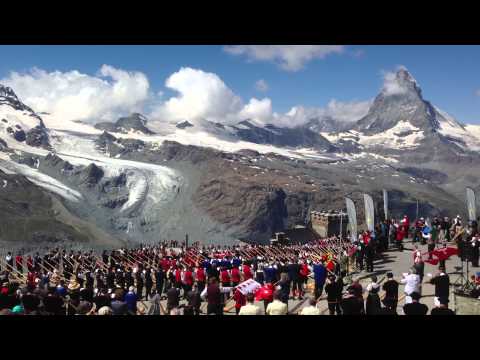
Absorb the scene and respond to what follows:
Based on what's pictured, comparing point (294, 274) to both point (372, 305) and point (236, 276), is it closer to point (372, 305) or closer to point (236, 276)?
point (236, 276)

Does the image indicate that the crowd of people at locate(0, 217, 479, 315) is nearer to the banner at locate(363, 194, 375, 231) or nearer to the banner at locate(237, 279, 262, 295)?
the banner at locate(237, 279, 262, 295)

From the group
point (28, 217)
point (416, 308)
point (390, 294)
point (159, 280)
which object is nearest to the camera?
point (416, 308)

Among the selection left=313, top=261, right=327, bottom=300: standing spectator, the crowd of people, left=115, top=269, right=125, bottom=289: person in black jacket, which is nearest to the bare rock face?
the crowd of people

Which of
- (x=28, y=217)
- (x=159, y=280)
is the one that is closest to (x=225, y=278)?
(x=159, y=280)

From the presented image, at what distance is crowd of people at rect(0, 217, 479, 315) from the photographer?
1145cm

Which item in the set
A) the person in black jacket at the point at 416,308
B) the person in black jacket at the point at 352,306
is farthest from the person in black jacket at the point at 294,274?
the person in black jacket at the point at 416,308

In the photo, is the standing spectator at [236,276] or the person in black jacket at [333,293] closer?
the person in black jacket at [333,293]

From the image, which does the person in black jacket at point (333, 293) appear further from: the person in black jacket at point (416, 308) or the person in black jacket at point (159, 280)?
the person in black jacket at point (159, 280)

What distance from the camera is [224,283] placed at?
19281 millimetres

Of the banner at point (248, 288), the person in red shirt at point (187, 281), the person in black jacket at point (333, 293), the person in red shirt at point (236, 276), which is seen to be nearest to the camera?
the person in black jacket at point (333, 293)

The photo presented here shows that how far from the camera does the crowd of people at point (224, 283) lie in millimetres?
11453
